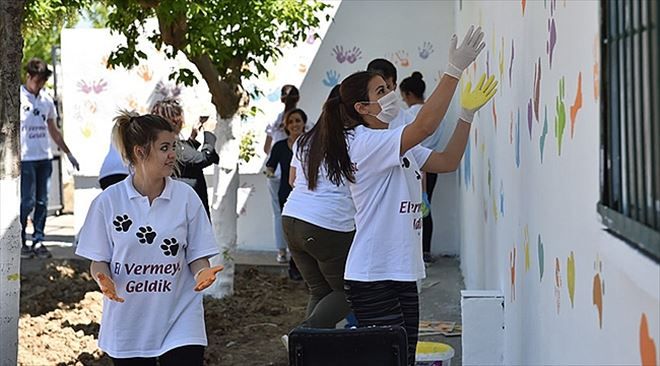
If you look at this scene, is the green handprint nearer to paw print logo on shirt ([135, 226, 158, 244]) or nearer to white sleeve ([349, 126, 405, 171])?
white sleeve ([349, 126, 405, 171])

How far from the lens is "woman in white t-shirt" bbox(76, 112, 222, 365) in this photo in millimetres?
4473

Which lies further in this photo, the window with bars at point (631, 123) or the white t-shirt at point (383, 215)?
the white t-shirt at point (383, 215)

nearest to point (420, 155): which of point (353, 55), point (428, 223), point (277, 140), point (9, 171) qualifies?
point (9, 171)

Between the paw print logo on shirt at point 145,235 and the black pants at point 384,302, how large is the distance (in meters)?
0.95

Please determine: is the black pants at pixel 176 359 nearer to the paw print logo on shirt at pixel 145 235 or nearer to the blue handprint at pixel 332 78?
the paw print logo on shirt at pixel 145 235

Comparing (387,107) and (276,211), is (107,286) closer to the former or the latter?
(387,107)

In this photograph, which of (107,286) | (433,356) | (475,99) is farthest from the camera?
(433,356)

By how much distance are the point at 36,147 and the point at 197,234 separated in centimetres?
727

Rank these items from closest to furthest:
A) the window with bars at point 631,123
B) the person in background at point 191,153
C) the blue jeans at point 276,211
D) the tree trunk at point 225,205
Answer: the window with bars at point 631,123 < the person in background at point 191,153 < the tree trunk at point 225,205 < the blue jeans at point 276,211

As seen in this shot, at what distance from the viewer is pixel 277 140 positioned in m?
10.5

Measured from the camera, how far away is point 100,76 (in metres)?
11.8

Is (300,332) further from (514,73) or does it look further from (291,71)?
(291,71)

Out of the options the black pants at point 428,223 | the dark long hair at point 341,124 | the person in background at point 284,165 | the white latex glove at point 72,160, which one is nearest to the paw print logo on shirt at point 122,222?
the dark long hair at point 341,124

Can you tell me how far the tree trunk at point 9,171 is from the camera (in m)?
5.69
